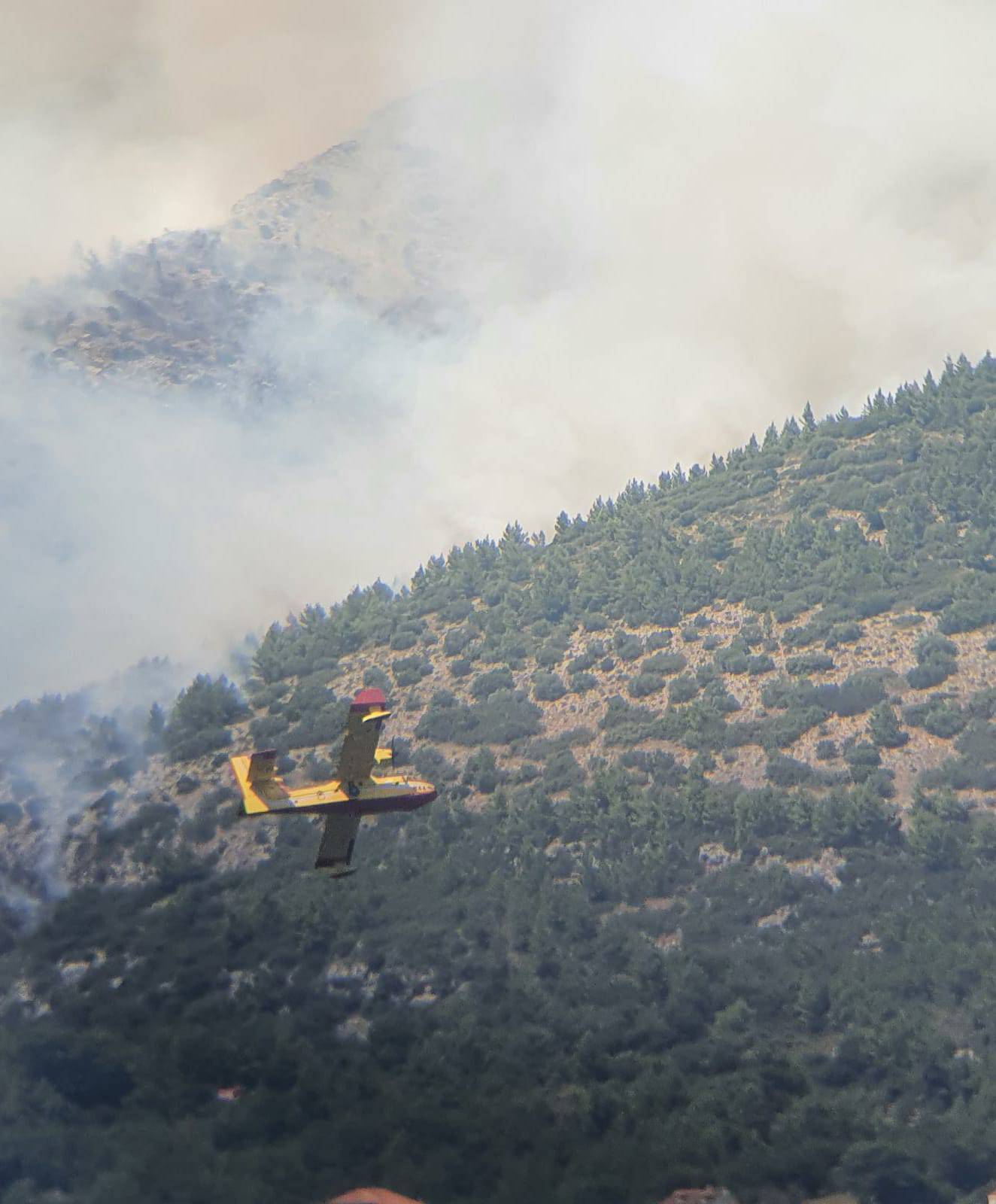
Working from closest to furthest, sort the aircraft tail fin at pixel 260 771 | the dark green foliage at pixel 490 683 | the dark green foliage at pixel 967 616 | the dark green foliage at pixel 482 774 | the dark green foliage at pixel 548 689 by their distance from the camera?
the aircraft tail fin at pixel 260 771 < the dark green foliage at pixel 482 774 < the dark green foliage at pixel 967 616 < the dark green foliage at pixel 548 689 < the dark green foliage at pixel 490 683

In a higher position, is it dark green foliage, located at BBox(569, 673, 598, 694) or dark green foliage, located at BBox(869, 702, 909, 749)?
dark green foliage, located at BBox(569, 673, 598, 694)

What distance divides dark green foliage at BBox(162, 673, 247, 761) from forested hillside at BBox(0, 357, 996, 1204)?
0.38 meters

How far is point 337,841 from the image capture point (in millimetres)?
79125

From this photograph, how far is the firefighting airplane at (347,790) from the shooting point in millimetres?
72500

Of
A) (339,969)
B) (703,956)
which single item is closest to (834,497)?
(703,956)

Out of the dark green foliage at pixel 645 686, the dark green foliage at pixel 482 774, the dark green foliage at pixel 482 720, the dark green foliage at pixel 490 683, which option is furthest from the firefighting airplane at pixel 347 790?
the dark green foliage at pixel 490 683

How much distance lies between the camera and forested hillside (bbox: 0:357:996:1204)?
7938 cm

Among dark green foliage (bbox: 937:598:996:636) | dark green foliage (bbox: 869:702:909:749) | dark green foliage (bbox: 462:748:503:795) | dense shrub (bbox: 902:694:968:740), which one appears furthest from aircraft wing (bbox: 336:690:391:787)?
dark green foliage (bbox: 937:598:996:636)

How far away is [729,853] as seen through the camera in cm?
11675

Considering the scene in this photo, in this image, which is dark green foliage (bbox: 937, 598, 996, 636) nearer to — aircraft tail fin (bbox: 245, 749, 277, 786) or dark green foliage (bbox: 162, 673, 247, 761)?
dark green foliage (bbox: 162, 673, 247, 761)

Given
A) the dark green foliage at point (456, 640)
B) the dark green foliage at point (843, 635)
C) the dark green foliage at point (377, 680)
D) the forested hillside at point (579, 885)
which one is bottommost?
the forested hillside at point (579, 885)

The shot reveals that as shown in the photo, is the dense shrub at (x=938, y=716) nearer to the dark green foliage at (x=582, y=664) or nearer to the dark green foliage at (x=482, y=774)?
the dark green foliage at (x=582, y=664)

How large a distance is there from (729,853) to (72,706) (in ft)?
208

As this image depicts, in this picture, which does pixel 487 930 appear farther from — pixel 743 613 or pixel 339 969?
pixel 743 613
